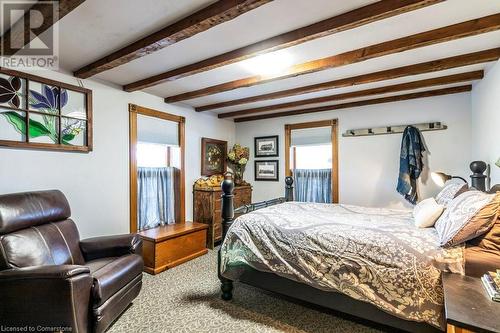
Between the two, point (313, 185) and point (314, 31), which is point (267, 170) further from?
point (314, 31)

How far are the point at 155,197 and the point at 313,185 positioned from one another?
2652mm

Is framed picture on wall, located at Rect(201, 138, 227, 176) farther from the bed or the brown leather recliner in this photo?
the brown leather recliner

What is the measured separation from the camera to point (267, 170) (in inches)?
197

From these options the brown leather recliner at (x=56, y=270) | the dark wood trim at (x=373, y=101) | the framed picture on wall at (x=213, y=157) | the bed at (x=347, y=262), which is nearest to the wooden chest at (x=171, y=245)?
the brown leather recliner at (x=56, y=270)

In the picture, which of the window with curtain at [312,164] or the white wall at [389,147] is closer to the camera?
the white wall at [389,147]

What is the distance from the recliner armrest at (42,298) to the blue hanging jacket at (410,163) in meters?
3.83

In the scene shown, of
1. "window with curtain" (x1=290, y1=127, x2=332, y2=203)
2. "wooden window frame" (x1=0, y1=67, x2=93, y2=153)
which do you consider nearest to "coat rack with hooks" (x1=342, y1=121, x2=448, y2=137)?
"window with curtain" (x1=290, y1=127, x2=332, y2=203)

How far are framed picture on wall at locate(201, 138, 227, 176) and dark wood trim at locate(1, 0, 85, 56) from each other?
2.81 metres

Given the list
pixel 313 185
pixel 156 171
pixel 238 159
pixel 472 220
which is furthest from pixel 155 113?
pixel 472 220

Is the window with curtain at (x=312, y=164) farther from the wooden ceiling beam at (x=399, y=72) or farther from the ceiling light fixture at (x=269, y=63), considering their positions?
the ceiling light fixture at (x=269, y=63)

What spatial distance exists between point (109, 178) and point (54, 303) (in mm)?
1725

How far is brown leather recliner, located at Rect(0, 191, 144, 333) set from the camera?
5.57ft

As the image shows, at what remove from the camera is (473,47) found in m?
2.28

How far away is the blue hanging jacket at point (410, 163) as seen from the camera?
11.5ft
